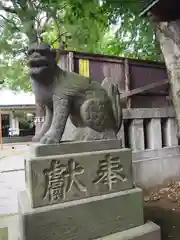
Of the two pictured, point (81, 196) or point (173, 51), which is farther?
point (173, 51)

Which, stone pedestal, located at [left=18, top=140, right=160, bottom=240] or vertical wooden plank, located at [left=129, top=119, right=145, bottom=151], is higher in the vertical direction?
vertical wooden plank, located at [left=129, top=119, right=145, bottom=151]

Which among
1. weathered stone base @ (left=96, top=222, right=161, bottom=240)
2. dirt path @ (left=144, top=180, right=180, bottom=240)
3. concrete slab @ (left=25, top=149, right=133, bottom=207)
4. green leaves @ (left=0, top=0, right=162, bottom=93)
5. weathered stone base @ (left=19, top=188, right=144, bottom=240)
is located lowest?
dirt path @ (left=144, top=180, right=180, bottom=240)

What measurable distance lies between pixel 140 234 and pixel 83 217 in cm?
58

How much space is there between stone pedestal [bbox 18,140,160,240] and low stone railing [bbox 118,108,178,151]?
170 cm

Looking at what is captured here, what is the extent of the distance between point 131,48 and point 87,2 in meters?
3.06

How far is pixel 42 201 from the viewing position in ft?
6.72

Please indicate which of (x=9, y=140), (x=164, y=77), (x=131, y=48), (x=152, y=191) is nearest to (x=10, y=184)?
(x=152, y=191)

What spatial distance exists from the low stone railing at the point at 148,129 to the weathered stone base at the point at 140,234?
→ 1.87 metres

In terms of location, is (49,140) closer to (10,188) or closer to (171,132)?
(171,132)

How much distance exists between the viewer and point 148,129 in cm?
436

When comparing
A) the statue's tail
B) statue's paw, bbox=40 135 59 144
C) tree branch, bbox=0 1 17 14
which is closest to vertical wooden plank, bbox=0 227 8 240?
statue's paw, bbox=40 135 59 144

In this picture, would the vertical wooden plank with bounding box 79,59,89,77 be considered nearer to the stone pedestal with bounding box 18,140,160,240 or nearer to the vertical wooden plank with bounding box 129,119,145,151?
the vertical wooden plank with bounding box 129,119,145,151

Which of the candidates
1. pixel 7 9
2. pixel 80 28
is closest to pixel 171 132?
pixel 80 28

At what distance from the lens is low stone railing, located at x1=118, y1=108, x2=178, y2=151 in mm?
4117
